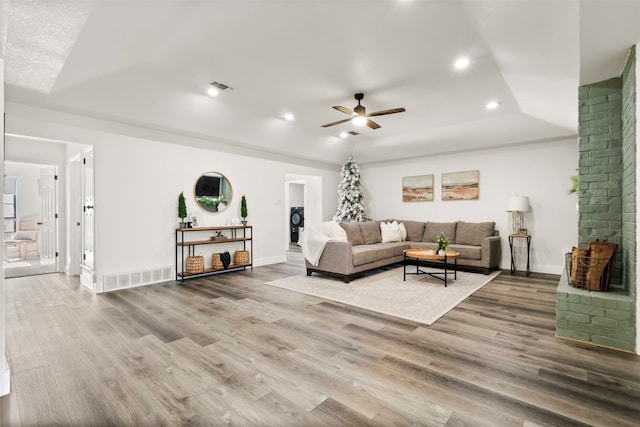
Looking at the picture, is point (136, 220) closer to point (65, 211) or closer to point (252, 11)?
point (65, 211)

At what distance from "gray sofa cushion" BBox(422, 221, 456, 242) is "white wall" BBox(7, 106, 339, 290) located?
399 cm

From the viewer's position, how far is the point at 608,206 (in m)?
3.07

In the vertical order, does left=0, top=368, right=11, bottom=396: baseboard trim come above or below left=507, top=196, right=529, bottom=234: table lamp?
below

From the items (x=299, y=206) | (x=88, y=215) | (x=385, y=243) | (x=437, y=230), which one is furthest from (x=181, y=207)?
(x=299, y=206)

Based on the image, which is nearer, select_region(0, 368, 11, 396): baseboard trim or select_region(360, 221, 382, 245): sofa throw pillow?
select_region(0, 368, 11, 396): baseboard trim

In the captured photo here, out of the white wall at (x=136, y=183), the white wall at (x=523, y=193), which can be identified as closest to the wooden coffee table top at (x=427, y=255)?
the white wall at (x=523, y=193)

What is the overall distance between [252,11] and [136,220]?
386 cm

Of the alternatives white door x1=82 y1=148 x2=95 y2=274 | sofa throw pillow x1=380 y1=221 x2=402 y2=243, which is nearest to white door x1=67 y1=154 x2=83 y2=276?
white door x1=82 y1=148 x2=95 y2=274

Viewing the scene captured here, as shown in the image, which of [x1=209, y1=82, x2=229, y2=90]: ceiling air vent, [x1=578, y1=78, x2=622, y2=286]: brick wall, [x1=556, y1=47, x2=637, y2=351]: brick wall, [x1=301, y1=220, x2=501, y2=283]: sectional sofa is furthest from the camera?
[x1=301, y1=220, x2=501, y2=283]: sectional sofa

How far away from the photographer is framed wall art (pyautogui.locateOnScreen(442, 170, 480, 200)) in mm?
6771

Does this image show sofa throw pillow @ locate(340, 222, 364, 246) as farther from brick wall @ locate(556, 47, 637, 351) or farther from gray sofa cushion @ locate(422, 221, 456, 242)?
brick wall @ locate(556, 47, 637, 351)

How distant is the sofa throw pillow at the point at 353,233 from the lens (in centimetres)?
626

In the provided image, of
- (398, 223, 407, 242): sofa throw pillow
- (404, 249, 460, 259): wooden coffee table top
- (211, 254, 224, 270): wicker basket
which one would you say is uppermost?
(398, 223, 407, 242): sofa throw pillow

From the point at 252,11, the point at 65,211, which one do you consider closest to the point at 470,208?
the point at 252,11
